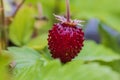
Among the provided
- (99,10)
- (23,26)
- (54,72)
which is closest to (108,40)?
(99,10)

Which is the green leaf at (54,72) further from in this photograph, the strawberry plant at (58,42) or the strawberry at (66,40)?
the strawberry at (66,40)

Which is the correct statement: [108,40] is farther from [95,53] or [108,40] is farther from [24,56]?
[24,56]

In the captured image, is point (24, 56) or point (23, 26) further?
point (23, 26)

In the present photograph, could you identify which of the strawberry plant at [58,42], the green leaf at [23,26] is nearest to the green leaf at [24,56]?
the strawberry plant at [58,42]

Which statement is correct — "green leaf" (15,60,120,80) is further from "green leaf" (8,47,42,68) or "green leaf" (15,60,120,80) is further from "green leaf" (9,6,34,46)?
"green leaf" (9,6,34,46)

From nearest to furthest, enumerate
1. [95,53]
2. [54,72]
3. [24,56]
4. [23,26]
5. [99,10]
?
1. [54,72]
2. [24,56]
3. [95,53]
4. [23,26]
5. [99,10]
